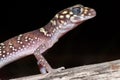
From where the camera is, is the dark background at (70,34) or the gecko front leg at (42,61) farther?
the dark background at (70,34)

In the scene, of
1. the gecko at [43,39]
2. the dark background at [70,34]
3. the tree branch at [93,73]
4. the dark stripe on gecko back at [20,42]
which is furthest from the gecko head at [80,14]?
the dark background at [70,34]

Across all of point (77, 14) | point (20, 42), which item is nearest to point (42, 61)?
point (20, 42)

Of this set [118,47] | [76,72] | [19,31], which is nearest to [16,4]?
[19,31]

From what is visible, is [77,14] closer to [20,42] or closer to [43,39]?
[43,39]

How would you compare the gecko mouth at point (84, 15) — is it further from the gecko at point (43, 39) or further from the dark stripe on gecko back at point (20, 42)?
the dark stripe on gecko back at point (20, 42)

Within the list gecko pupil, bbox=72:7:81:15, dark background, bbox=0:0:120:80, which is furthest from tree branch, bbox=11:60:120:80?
dark background, bbox=0:0:120:80

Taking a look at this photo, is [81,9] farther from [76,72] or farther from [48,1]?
[48,1]

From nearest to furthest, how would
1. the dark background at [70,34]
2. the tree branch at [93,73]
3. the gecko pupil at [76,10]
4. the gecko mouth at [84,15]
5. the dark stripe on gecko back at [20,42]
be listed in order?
the tree branch at [93,73], the gecko mouth at [84,15], the gecko pupil at [76,10], the dark stripe on gecko back at [20,42], the dark background at [70,34]
